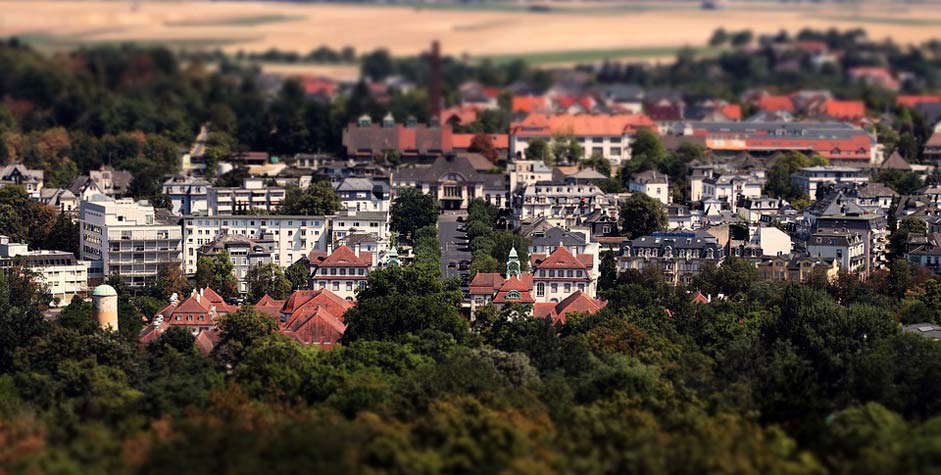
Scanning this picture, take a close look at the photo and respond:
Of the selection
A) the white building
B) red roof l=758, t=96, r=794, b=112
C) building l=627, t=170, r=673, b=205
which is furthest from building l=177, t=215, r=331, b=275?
red roof l=758, t=96, r=794, b=112

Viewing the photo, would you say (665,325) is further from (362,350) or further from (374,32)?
(374,32)

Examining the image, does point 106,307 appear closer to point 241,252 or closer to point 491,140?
point 241,252

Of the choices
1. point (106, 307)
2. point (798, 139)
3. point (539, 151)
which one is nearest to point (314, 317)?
point (106, 307)

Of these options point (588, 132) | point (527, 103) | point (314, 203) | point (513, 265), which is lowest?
point (513, 265)

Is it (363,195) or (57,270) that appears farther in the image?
(363,195)

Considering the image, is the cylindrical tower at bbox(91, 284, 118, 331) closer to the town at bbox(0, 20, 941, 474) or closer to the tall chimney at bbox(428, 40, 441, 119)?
the town at bbox(0, 20, 941, 474)

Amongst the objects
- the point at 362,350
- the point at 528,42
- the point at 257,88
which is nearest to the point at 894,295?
the point at 362,350

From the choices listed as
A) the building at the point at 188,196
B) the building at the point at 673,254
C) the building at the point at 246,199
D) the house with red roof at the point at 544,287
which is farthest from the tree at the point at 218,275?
the building at the point at 673,254
